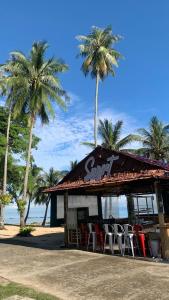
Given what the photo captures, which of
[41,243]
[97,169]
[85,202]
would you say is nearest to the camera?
[97,169]

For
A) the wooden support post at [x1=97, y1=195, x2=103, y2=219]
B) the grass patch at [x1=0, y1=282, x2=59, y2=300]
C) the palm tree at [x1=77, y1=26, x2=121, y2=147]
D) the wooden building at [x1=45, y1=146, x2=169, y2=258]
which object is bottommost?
the grass patch at [x1=0, y1=282, x2=59, y2=300]

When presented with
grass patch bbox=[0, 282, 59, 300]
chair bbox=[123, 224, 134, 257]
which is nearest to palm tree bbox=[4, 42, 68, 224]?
chair bbox=[123, 224, 134, 257]

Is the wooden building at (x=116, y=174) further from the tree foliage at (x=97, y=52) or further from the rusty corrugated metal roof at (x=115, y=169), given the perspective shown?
the tree foliage at (x=97, y=52)

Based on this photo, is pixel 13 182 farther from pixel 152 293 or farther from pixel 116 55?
pixel 152 293

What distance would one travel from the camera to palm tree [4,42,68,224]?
27391 mm

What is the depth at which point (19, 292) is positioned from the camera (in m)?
6.86

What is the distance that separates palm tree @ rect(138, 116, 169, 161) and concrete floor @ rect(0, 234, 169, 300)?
25.9 meters

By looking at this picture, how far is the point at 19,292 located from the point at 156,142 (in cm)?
3144

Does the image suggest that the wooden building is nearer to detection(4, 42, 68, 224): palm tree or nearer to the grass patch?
the grass patch

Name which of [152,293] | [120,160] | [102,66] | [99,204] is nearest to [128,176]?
[120,160]

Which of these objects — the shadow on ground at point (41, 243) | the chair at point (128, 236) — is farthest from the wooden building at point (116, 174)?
the shadow on ground at point (41, 243)

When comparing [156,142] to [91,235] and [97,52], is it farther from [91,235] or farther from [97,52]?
[91,235]

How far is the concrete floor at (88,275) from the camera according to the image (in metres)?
6.84

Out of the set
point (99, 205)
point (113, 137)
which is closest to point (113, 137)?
point (113, 137)
